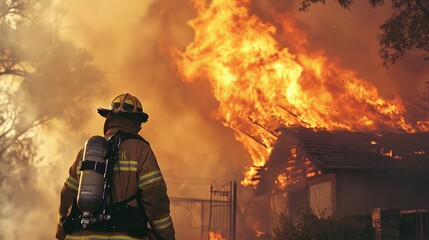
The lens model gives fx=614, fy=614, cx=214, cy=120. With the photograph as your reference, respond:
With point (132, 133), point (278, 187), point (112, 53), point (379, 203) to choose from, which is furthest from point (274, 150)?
point (132, 133)

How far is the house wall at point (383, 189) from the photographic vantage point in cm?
1722

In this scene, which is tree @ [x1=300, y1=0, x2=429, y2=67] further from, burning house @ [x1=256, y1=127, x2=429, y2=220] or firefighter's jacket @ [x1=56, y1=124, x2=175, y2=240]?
firefighter's jacket @ [x1=56, y1=124, x2=175, y2=240]

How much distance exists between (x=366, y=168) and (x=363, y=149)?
4.33ft

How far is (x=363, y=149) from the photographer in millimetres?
17781

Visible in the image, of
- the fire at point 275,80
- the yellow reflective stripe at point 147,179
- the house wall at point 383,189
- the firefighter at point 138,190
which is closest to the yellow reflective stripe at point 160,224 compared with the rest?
the firefighter at point 138,190

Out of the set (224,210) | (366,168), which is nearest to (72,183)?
(366,168)

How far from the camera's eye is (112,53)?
85.7 ft

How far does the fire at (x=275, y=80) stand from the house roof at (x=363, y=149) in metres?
0.99

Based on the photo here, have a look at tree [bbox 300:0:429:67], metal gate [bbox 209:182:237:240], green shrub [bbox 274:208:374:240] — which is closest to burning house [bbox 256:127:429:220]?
metal gate [bbox 209:182:237:240]

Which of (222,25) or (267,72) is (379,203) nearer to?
(267,72)

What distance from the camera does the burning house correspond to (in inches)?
659

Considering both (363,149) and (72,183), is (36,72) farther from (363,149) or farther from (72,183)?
(72,183)

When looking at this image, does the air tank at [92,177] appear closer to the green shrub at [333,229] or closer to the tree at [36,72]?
the green shrub at [333,229]

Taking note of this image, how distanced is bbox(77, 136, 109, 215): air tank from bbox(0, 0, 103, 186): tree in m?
22.3
